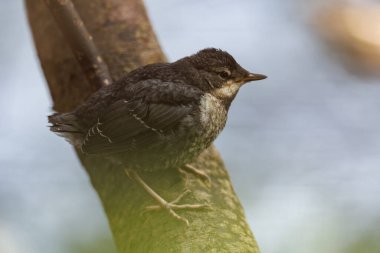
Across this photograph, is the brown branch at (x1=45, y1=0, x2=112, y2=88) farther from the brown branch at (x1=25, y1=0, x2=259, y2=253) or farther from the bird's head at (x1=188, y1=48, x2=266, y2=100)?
the bird's head at (x1=188, y1=48, x2=266, y2=100)

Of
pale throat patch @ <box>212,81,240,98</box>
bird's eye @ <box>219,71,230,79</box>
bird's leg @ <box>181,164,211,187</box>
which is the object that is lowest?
bird's leg @ <box>181,164,211,187</box>

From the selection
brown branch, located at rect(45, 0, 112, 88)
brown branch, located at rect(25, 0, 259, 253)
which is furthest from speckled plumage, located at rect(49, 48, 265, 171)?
brown branch, located at rect(45, 0, 112, 88)

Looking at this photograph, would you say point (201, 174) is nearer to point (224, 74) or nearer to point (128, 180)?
point (128, 180)

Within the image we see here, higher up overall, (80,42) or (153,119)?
(80,42)

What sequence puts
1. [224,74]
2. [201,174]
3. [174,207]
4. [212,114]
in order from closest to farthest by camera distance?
[174,207]
[201,174]
[212,114]
[224,74]

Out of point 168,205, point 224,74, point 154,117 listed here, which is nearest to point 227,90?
point 224,74

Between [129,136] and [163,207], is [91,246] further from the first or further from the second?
[129,136]
